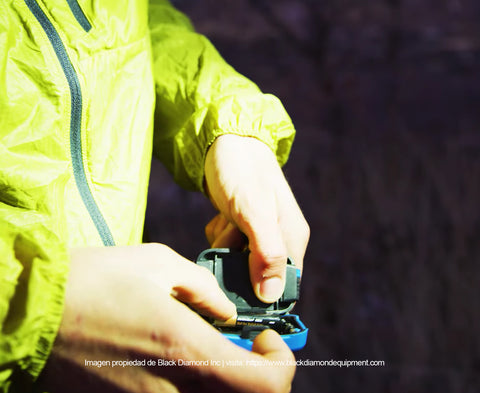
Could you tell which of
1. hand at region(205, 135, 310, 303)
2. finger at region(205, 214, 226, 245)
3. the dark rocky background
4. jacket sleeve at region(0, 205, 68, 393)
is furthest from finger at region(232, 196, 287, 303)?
the dark rocky background

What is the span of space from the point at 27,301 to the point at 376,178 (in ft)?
4.41

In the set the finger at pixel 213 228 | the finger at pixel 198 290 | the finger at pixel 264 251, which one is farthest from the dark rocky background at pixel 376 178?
the finger at pixel 198 290

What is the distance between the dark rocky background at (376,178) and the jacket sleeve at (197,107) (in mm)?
897

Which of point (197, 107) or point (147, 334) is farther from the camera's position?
point (197, 107)

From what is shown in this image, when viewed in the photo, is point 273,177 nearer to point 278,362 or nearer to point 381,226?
point 278,362

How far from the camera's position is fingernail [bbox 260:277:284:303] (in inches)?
19.6

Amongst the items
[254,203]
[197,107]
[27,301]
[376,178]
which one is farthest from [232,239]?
[376,178]

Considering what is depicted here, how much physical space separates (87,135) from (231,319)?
0.24 meters

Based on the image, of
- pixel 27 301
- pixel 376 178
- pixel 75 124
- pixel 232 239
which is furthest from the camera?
pixel 376 178

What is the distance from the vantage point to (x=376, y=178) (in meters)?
1.51

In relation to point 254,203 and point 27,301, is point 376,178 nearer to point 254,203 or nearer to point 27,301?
point 254,203

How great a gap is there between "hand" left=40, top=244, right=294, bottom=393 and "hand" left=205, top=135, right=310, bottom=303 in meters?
0.16

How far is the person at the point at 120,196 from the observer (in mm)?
330

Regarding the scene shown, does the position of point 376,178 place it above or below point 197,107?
below
